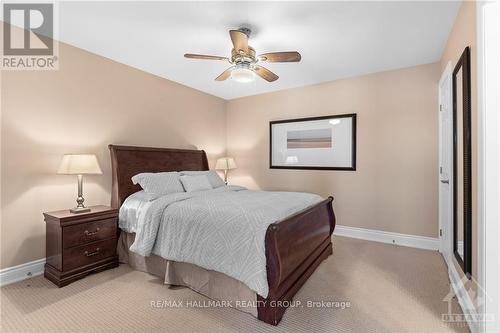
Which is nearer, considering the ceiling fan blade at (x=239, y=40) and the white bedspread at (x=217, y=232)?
the white bedspread at (x=217, y=232)

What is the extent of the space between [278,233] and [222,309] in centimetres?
81

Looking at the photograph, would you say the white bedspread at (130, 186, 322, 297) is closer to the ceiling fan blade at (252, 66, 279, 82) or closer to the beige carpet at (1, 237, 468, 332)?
the beige carpet at (1, 237, 468, 332)

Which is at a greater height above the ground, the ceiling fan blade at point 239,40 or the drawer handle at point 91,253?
the ceiling fan blade at point 239,40

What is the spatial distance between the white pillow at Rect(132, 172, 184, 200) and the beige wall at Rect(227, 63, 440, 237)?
2.11m

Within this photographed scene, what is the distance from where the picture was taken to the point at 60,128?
9.35 feet

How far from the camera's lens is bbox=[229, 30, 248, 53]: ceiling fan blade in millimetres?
2202

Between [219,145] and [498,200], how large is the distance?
433 cm

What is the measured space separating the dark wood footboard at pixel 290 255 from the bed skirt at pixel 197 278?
6.4 inches

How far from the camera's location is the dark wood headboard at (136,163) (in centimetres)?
318

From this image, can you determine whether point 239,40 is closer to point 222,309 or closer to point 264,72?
point 264,72
